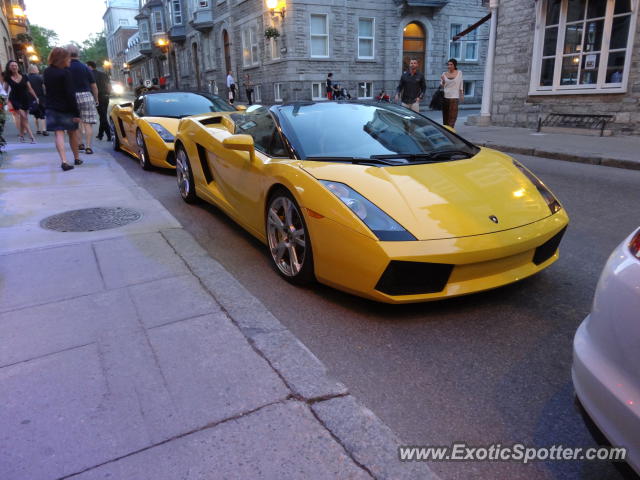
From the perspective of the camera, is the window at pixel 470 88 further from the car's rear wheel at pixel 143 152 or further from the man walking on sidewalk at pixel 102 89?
the car's rear wheel at pixel 143 152

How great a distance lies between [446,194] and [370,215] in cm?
54

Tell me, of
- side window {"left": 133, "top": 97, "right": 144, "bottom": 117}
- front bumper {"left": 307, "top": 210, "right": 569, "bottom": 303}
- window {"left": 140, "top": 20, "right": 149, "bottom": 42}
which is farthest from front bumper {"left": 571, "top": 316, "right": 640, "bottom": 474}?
window {"left": 140, "top": 20, "right": 149, "bottom": 42}

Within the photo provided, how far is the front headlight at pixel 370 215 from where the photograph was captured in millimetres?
2762

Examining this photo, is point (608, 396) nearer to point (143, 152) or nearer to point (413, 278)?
point (413, 278)

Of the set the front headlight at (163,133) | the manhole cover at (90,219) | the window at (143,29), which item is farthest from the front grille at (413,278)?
the window at (143,29)

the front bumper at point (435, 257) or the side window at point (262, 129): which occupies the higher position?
the side window at point (262, 129)

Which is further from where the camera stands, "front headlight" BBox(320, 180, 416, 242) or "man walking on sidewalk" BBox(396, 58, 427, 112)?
"man walking on sidewalk" BBox(396, 58, 427, 112)

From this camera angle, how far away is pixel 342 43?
2547cm

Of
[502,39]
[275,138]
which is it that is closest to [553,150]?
[502,39]

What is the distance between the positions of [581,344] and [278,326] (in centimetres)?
161

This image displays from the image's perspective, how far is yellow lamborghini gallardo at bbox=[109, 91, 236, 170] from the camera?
25.5ft

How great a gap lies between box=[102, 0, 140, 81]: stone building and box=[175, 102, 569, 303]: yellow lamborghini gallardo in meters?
86.2

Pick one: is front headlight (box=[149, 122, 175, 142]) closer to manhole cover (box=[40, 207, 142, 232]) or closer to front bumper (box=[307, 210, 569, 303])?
manhole cover (box=[40, 207, 142, 232])

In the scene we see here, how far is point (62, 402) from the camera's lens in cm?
220
